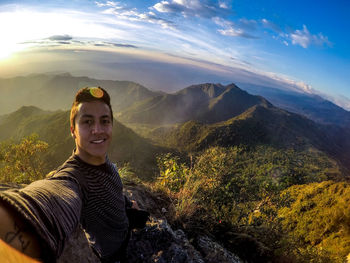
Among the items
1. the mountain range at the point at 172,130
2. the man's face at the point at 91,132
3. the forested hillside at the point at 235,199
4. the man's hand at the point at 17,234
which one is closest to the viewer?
the man's hand at the point at 17,234

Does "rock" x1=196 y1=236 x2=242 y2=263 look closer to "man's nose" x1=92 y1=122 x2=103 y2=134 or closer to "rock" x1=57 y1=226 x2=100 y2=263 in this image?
"rock" x1=57 y1=226 x2=100 y2=263

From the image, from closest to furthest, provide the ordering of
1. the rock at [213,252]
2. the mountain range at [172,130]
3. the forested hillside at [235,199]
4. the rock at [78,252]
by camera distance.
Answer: the rock at [78,252]
the rock at [213,252]
the forested hillside at [235,199]
the mountain range at [172,130]

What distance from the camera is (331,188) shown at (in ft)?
66.9

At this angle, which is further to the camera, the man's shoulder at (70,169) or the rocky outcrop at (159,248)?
the rocky outcrop at (159,248)

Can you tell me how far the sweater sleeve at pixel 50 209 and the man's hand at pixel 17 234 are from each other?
3 cm

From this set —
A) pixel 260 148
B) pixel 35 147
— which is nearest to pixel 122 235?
pixel 35 147

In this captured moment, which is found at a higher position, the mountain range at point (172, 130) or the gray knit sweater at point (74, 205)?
the gray knit sweater at point (74, 205)

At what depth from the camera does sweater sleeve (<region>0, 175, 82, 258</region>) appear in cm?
60

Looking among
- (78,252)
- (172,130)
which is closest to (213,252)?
(78,252)

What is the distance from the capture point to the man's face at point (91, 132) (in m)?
1.27

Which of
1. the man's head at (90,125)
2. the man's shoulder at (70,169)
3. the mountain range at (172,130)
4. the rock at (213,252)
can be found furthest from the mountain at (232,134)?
the man's shoulder at (70,169)

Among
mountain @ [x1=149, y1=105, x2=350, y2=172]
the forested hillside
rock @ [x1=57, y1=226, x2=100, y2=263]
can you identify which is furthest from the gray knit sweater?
mountain @ [x1=149, y1=105, x2=350, y2=172]

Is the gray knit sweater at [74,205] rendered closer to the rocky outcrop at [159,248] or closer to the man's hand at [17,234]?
the man's hand at [17,234]

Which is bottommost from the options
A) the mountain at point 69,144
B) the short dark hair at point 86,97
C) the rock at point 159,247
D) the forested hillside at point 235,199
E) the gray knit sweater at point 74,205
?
the mountain at point 69,144
